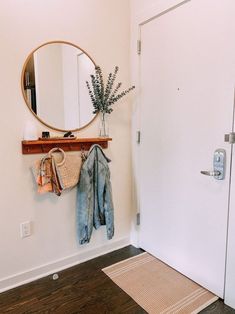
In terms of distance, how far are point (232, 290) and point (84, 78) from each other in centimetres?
193

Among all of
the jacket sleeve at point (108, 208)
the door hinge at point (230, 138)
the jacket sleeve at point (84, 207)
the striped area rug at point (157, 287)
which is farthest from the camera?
the jacket sleeve at point (108, 208)

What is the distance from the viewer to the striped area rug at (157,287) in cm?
167

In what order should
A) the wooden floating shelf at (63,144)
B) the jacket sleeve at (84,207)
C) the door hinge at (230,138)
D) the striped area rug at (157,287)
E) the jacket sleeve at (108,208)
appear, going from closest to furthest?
the door hinge at (230,138) → the striped area rug at (157,287) → the wooden floating shelf at (63,144) → the jacket sleeve at (84,207) → the jacket sleeve at (108,208)

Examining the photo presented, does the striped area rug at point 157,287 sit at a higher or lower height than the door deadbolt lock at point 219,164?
lower

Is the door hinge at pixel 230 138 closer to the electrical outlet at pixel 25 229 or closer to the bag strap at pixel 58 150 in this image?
the bag strap at pixel 58 150

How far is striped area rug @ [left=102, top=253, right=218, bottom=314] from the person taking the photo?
167 cm

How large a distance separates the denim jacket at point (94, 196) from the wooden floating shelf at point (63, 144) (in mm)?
66

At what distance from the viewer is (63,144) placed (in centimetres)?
196

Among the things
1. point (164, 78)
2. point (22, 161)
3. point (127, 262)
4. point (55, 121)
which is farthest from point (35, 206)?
point (164, 78)

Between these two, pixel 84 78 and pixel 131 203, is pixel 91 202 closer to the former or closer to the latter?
pixel 131 203

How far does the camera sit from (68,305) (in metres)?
1.69

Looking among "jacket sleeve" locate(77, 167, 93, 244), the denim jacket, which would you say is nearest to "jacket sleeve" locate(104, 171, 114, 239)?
the denim jacket

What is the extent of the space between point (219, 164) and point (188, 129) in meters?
0.37

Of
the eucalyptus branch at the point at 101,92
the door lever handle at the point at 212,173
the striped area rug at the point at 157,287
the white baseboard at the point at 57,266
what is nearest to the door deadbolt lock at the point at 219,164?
the door lever handle at the point at 212,173
